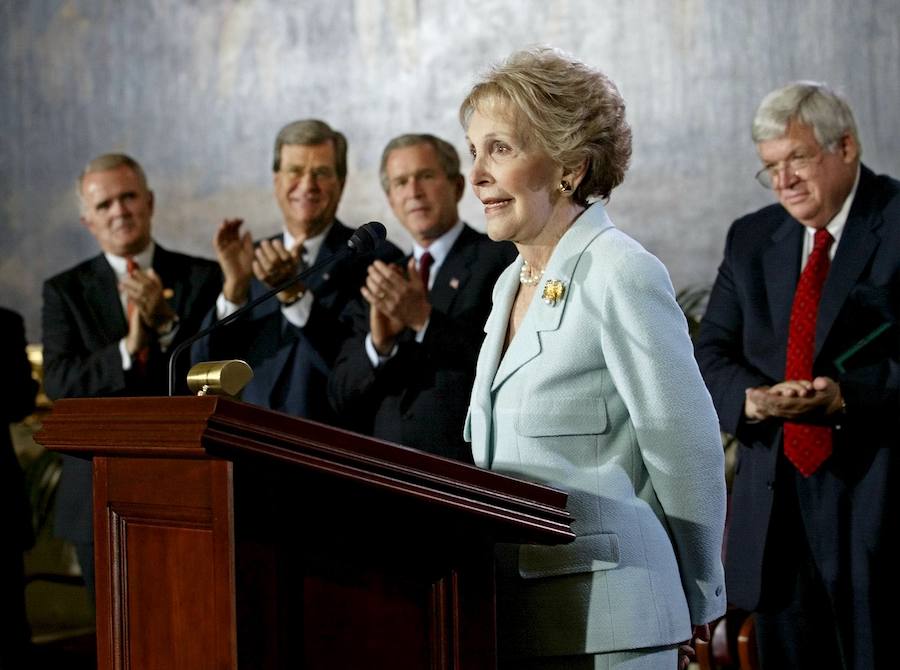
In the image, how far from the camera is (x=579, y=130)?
221 centimetres

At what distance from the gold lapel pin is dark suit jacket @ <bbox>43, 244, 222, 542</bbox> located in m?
2.70

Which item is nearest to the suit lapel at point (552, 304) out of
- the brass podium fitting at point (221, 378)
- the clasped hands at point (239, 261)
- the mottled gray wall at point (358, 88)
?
the brass podium fitting at point (221, 378)

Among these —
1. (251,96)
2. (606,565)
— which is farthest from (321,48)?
(606,565)

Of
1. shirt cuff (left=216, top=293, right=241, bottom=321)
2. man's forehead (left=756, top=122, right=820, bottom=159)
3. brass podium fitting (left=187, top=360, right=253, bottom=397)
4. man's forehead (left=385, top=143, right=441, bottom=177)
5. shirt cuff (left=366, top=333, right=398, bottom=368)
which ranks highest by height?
man's forehead (left=385, top=143, right=441, bottom=177)

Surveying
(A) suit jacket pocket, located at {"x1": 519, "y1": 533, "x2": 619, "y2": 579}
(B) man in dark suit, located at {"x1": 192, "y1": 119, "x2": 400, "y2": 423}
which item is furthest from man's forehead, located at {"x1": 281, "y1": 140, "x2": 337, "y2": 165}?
(A) suit jacket pocket, located at {"x1": 519, "y1": 533, "x2": 619, "y2": 579}

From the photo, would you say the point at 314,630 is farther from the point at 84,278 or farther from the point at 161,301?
the point at 84,278

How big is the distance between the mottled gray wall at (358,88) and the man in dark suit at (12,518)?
1751 mm

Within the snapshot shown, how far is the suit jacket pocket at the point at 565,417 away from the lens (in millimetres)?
2041

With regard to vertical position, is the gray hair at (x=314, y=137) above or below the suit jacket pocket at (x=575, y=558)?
above

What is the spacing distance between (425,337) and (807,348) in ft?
3.62

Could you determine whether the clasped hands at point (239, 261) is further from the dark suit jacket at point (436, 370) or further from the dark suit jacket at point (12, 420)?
the dark suit jacket at point (12, 420)

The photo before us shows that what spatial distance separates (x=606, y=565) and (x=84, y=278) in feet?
11.3

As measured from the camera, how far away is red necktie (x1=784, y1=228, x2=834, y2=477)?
3.56 m

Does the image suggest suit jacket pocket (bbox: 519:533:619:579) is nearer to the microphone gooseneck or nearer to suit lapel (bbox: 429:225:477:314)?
the microphone gooseneck
